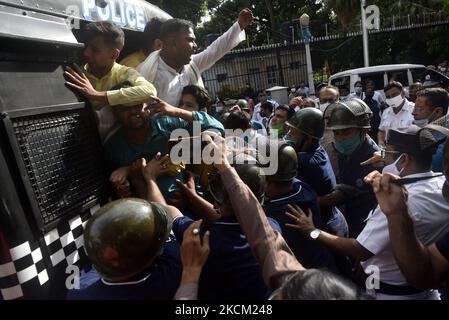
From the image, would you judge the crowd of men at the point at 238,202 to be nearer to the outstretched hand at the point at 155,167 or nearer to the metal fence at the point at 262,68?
the outstretched hand at the point at 155,167

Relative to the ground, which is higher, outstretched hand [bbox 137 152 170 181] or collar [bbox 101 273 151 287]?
outstretched hand [bbox 137 152 170 181]

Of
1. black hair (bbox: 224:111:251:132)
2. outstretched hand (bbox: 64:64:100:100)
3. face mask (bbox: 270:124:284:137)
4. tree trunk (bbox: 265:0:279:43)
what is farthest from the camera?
tree trunk (bbox: 265:0:279:43)

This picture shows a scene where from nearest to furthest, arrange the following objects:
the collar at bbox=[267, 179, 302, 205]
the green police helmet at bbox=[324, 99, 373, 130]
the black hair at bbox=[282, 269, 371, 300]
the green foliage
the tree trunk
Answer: the black hair at bbox=[282, 269, 371, 300]
the collar at bbox=[267, 179, 302, 205]
the green police helmet at bbox=[324, 99, 373, 130]
the green foliage
the tree trunk

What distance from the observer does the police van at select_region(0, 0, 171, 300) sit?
5.46ft

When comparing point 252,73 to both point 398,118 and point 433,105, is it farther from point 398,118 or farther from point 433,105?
point 433,105

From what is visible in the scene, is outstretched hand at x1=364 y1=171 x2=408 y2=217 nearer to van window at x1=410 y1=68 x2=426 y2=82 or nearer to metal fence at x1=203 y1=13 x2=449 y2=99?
van window at x1=410 y1=68 x2=426 y2=82

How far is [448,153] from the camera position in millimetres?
1730

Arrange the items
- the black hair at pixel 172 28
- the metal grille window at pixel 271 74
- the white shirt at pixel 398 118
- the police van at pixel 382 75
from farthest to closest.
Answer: the metal grille window at pixel 271 74
the police van at pixel 382 75
the white shirt at pixel 398 118
the black hair at pixel 172 28

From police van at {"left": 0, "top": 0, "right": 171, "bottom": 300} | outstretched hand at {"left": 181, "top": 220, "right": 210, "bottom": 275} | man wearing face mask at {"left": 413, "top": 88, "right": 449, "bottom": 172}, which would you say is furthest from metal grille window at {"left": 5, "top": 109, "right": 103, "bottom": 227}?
man wearing face mask at {"left": 413, "top": 88, "right": 449, "bottom": 172}

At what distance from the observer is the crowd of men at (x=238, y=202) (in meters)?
1.58

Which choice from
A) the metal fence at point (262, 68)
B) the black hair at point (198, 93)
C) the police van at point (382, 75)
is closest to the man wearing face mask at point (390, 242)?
the black hair at point (198, 93)

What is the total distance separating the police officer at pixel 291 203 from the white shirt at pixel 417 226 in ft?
1.47

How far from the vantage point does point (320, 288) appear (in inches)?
45.3

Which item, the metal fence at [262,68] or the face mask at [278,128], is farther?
A: the metal fence at [262,68]
